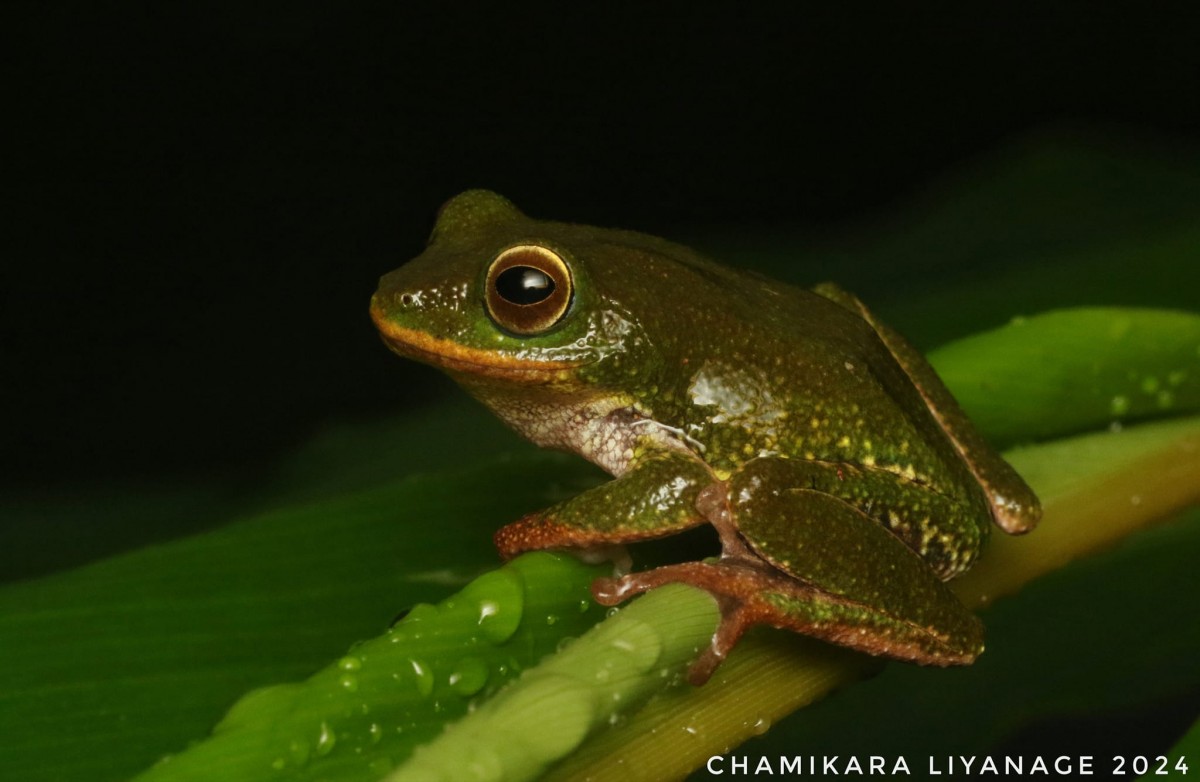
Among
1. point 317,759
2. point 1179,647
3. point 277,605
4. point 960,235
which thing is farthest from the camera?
point 960,235

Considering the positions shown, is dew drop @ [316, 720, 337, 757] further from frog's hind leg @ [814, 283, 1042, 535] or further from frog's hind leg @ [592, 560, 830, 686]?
frog's hind leg @ [814, 283, 1042, 535]

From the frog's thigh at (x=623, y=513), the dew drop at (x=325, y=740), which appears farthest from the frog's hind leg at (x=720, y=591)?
the dew drop at (x=325, y=740)

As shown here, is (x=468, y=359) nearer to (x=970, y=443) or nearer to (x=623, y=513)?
(x=623, y=513)

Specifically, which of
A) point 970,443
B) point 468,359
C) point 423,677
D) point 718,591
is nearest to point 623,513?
point 718,591

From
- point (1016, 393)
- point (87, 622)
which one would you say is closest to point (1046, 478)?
point (1016, 393)

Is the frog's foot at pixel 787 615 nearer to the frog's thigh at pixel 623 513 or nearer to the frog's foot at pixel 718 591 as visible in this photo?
the frog's foot at pixel 718 591

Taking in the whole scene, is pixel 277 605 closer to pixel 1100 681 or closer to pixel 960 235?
pixel 1100 681
